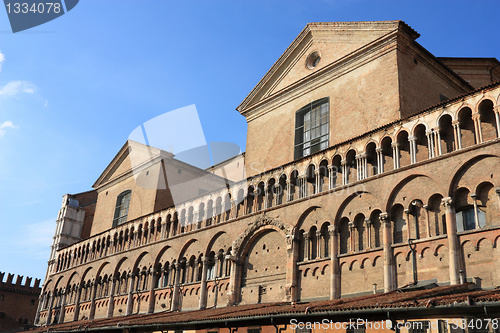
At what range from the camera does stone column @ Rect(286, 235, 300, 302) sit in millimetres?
18781

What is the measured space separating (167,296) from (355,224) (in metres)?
12.6

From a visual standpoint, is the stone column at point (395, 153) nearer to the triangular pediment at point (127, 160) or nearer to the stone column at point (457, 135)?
the stone column at point (457, 135)

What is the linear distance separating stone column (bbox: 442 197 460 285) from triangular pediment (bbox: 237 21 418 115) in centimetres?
866

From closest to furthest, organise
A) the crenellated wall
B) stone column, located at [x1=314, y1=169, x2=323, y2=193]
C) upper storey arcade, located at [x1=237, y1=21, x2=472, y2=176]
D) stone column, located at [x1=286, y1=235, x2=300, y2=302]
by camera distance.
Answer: the crenellated wall
stone column, located at [x1=286, y1=235, x2=300, y2=302]
stone column, located at [x1=314, y1=169, x2=323, y2=193]
upper storey arcade, located at [x1=237, y1=21, x2=472, y2=176]

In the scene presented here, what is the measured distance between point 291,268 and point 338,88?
331 inches

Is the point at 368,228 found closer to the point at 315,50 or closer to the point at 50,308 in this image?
the point at 315,50

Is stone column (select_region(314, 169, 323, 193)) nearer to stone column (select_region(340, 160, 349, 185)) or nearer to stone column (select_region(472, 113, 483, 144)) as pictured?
stone column (select_region(340, 160, 349, 185))

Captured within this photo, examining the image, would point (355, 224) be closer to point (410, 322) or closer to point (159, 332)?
point (410, 322)

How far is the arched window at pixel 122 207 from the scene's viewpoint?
34.5 meters

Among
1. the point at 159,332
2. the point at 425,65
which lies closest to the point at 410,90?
the point at 425,65

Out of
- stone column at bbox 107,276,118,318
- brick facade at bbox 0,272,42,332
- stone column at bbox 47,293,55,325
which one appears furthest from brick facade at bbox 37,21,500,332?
brick facade at bbox 0,272,42,332

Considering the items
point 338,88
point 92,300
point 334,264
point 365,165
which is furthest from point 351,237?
point 92,300

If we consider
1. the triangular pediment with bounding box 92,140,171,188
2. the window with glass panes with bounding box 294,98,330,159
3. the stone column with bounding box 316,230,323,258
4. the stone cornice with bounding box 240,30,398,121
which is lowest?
the stone column with bounding box 316,230,323,258

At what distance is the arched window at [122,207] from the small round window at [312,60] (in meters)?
16.9
